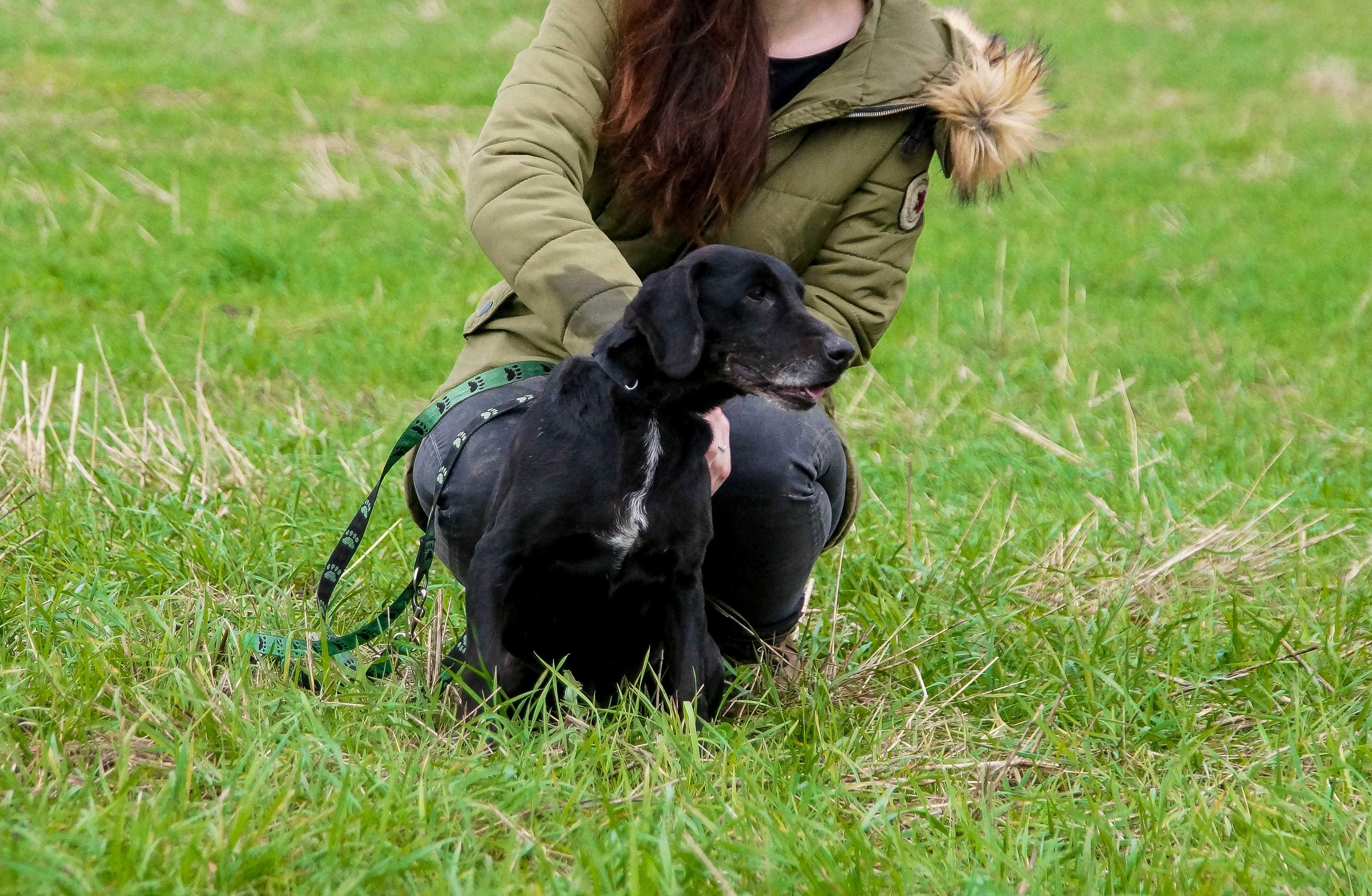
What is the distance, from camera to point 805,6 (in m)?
3.36

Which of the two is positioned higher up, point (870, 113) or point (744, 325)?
point (870, 113)

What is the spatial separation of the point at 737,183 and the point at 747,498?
2.29 feet

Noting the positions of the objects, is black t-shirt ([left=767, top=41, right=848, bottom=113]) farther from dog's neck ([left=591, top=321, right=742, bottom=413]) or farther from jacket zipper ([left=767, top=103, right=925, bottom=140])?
dog's neck ([left=591, top=321, right=742, bottom=413])

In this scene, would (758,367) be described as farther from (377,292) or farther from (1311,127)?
(1311,127)

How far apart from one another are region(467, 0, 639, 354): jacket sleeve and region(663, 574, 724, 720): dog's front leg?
0.55 m

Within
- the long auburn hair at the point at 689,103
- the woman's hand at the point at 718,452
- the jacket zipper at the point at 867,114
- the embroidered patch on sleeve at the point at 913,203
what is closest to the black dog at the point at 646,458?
the woman's hand at the point at 718,452

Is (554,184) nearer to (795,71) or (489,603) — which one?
(795,71)

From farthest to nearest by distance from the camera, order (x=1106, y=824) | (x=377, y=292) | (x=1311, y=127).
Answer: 1. (x=1311, y=127)
2. (x=377, y=292)
3. (x=1106, y=824)

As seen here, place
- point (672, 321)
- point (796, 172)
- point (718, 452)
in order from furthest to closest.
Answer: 1. point (796, 172)
2. point (718, 452)
3. point (672, 321)

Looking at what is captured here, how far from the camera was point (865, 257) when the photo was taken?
3398 mm

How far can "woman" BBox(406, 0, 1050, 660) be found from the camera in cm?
302

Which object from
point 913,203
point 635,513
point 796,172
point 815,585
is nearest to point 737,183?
point 796,172

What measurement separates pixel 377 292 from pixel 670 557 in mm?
4375

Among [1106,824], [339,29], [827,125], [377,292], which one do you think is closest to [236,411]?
[377,292]
